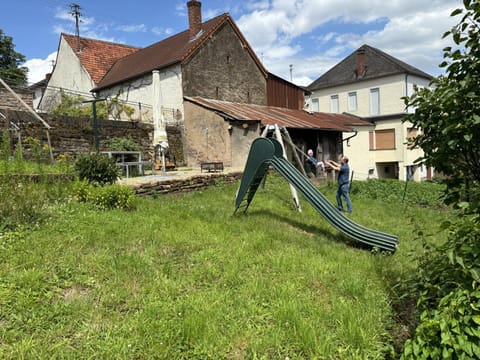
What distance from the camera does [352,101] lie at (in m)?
31.5

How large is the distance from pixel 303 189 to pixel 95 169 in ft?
16.2

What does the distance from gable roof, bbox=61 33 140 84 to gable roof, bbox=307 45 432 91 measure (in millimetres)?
18873

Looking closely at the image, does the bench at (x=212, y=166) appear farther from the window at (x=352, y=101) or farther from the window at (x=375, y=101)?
the window at (x=352, y=101)

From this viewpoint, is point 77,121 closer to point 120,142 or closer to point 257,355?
point 120,142

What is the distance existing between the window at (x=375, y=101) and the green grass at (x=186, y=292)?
26819 millimetres

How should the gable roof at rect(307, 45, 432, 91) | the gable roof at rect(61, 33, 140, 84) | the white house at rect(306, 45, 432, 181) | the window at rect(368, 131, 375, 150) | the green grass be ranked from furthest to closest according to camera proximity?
the gable roof at rect(307, 45, 432, 91) → the window at rect(368, 131, 375, 150) → the white house at rect(306, 45, 432, 181) → the gable roof at rect(61, 33, 140, 84) → the green grass

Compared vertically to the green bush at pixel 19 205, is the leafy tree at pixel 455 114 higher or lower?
higher

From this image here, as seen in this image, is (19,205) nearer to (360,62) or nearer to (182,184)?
(182,184)

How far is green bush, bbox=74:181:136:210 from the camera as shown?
21.9ft

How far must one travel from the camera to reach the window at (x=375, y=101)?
97.0ft

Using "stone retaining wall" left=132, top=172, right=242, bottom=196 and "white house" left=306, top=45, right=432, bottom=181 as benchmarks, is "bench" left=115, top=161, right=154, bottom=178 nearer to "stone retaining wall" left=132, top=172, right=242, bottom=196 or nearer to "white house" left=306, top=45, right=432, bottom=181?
"stone retaining wall" left=132, top=172, right=242, bottom=196

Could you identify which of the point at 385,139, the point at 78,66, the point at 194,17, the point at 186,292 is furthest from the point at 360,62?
the point at 186,292


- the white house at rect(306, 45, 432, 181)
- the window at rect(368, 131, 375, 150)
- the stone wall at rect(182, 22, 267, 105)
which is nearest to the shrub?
the stone wall at rect(182, 22, 267, 105)

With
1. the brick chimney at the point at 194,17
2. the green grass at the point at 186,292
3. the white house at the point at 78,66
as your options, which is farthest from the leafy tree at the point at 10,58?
the green grass at the point at 186,292
